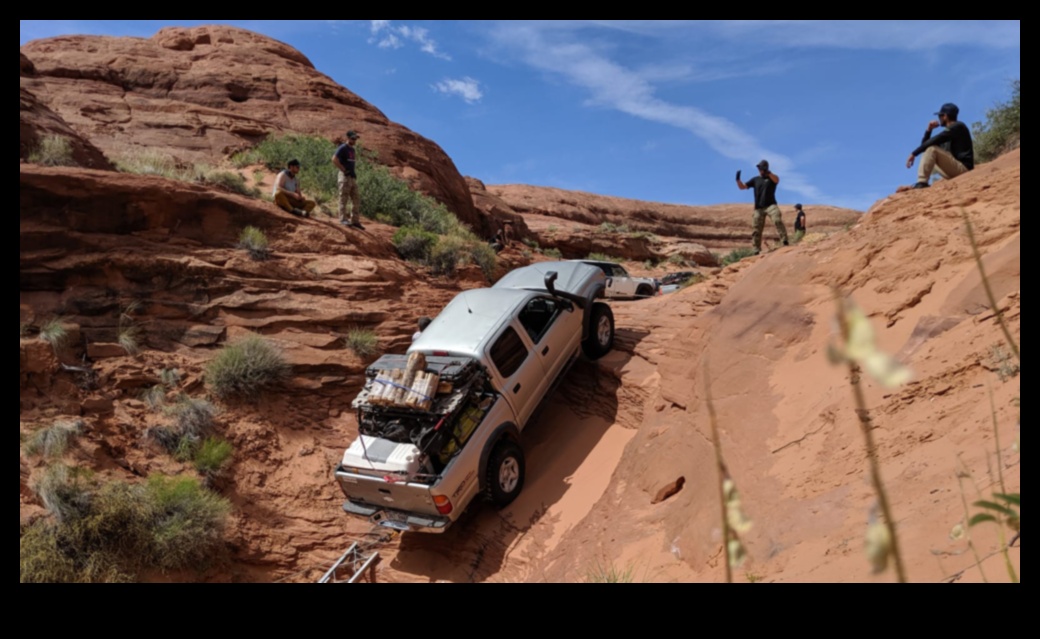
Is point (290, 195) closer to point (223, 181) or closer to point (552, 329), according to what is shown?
point (223, 181)

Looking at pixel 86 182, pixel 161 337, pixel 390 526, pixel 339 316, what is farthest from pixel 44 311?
pixel 390 526

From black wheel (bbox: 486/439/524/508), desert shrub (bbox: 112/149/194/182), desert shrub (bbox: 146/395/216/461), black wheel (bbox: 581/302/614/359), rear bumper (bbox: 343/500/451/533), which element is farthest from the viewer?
desert shrub (bbox: 112/149/194/182)

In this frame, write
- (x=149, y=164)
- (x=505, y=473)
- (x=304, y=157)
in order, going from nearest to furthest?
(x=505, y=473) < (x=149, y=164) < (x=304, y=157)

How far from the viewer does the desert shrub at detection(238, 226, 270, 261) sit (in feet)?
37.2

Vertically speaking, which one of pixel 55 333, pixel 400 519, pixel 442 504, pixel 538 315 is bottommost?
pixel 400 519

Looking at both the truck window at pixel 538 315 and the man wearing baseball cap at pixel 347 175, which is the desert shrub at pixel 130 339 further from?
the truck window at pixel 538 315

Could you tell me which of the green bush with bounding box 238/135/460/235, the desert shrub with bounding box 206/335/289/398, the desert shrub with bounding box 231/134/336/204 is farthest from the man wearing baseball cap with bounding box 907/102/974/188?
the desert shrub with bounding box 231/134/336/204

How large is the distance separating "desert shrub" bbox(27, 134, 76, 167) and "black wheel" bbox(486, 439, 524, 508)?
936 cm

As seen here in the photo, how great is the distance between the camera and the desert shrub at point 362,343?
10.6 meters

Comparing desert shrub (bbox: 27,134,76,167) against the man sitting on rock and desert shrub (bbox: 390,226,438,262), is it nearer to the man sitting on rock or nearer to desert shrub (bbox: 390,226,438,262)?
the man sitting on rock

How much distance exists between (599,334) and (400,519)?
167 inches

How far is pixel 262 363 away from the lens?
9.74 m

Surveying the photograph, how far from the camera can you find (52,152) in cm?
1148

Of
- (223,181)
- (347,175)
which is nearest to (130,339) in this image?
(347,175)
